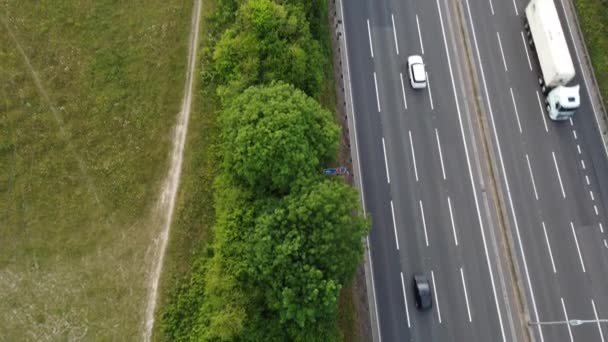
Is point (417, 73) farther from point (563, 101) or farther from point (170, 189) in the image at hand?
point (170, 189)

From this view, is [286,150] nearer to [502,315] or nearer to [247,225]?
[247,225]

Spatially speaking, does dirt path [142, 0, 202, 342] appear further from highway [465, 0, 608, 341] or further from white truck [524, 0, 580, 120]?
white truck [524, 0, 580, 120]

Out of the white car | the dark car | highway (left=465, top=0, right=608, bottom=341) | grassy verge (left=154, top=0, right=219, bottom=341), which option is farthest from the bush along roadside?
highway (left=465, top=0, right=608, bottom=341)

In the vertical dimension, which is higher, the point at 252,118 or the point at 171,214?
the point at 252,118

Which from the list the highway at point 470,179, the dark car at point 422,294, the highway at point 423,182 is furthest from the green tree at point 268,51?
the dark car at point 422,294

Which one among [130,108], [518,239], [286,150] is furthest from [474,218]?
[130,108]

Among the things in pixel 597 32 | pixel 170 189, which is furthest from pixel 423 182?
pixel 597 32
